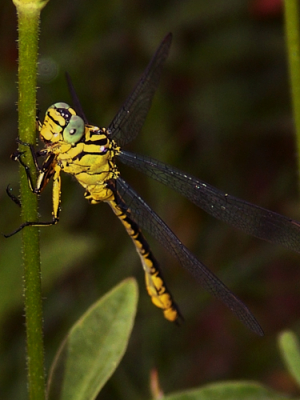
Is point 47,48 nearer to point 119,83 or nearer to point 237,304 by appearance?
point 119,83

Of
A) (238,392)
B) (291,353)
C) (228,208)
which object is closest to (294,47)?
(228,208)

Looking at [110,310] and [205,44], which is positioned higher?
[205,44]

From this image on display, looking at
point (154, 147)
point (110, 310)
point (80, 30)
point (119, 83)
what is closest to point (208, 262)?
point (154, 147)

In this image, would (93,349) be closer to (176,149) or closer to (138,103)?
(138,103)

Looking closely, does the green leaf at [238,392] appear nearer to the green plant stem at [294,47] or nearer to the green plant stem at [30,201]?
the green plant stem at [30,201]

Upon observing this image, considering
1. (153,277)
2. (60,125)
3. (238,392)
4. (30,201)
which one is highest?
(60,125)

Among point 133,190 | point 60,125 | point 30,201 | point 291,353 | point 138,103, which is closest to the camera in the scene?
point 30,201

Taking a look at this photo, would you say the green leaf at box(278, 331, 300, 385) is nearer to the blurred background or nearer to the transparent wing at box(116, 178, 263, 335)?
the transparent wing at box(116, 178, 263, 335)

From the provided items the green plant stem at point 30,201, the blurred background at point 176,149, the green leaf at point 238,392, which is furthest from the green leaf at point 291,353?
the blurred background at point 176,149
